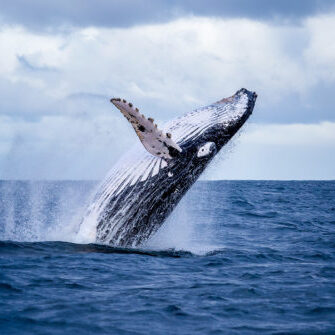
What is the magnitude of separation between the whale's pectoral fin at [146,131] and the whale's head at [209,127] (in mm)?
577

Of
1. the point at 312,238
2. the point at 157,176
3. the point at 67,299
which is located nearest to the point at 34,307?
the point at 67,299

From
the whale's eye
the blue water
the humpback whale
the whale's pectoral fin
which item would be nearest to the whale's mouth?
the humpback whale

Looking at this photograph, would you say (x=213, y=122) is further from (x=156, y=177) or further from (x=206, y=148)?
(x=156, y=177)

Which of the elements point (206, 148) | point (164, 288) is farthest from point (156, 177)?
point (164, 288)

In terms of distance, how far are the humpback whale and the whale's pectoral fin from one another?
1.41 feet

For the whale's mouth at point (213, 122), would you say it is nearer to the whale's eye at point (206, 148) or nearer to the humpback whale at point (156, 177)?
the humpback whale at point (156, 177)

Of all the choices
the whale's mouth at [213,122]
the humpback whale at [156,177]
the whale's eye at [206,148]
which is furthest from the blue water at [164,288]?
the whale's mouth at [213,122]

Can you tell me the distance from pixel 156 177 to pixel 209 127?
1313 mm

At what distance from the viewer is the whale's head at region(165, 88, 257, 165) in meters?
9.85

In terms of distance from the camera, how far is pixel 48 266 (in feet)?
28.4

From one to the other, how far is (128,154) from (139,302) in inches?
157

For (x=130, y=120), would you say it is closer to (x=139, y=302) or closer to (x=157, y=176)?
(x=157, y=176)

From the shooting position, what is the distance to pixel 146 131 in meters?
8.79

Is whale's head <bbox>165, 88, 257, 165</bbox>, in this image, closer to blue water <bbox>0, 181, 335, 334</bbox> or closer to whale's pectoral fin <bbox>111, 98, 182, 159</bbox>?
whale's pectoral fin <bbox>111, 98, 182, 159</bbox>
